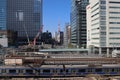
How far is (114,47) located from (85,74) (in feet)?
133

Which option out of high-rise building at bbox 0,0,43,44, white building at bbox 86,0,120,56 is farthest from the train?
high-rise building at bbox 0,0,43,44

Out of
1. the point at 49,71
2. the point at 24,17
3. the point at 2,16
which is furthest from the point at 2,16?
the point at 49,71

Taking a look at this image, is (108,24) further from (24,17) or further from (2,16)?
(24,17)

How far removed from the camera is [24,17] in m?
142

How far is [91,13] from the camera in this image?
84.0 meters

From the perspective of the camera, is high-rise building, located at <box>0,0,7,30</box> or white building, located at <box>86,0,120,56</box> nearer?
white building, located at <box>86,0,120,56</box>

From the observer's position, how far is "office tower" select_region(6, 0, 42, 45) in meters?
140

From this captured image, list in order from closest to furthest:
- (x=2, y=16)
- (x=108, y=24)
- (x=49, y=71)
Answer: (x=49, y=71), (x=108, y=24), (x=2, y=16)

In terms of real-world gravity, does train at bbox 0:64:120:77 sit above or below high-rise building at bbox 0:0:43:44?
below

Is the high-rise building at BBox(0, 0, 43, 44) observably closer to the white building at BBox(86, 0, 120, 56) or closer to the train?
the white building at BBox(86, 0, 120, 56)

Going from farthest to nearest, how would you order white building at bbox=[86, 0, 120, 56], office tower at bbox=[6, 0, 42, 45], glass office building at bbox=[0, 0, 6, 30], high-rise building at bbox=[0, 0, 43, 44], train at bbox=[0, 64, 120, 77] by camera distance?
office tower at bbox=[6, 0, 42, 45]
high-rise building at bbox=[0, 0, 43, 44]
glass office building at bbox=[0, 0, 6, 30]
white building at bbox=[86, 0, 120, 56]
train at bbox=[0, 64, 120, 77]

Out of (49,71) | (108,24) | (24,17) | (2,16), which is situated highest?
(24,17)

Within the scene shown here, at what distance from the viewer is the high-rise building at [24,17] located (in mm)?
140125

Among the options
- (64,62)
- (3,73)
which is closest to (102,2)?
(64,62)
